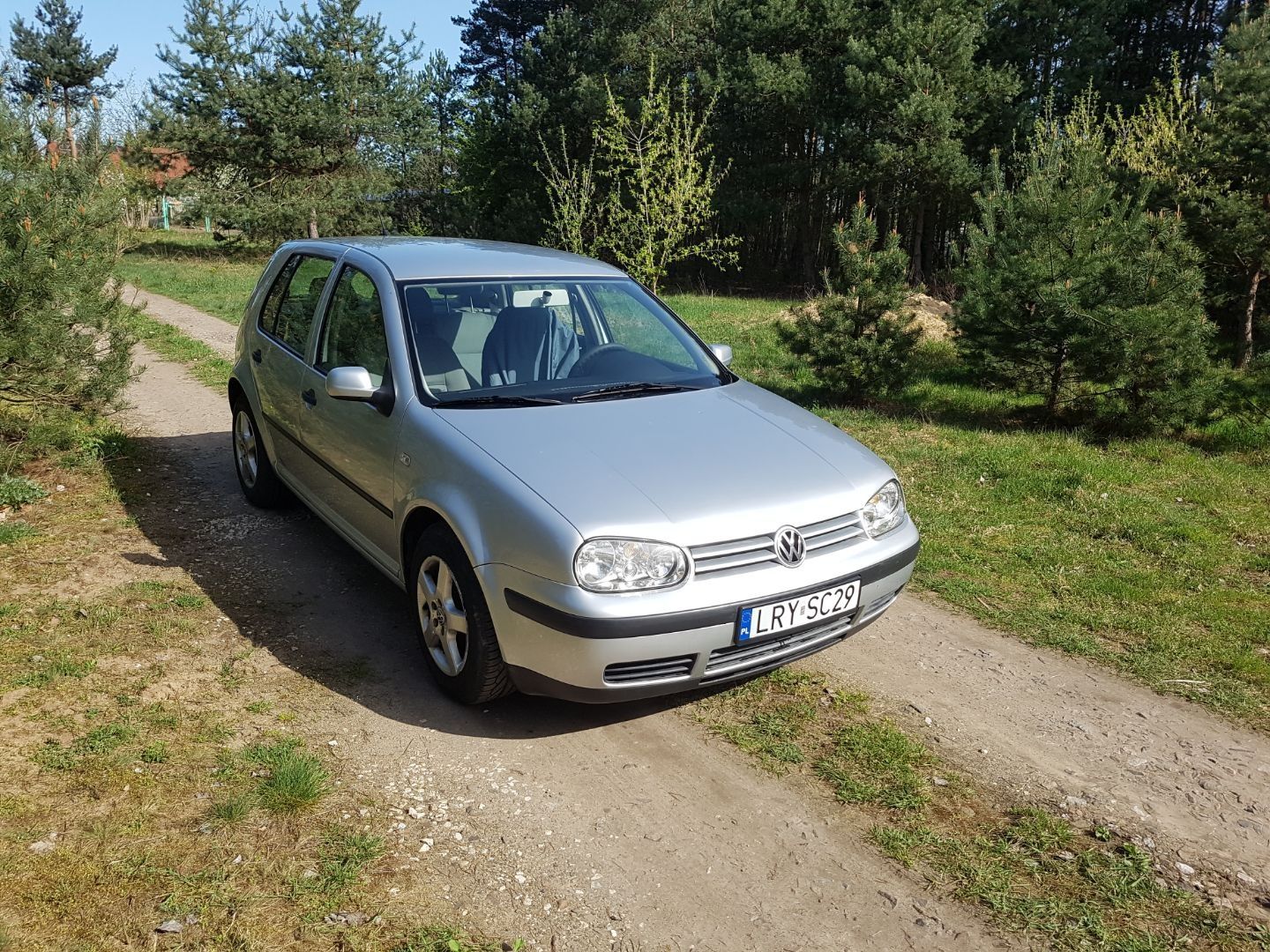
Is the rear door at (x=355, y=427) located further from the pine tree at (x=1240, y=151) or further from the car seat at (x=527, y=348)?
the pine tree at (x=1240, y=151)

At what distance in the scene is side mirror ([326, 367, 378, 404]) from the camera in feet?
14.0

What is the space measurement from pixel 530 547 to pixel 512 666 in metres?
0.50

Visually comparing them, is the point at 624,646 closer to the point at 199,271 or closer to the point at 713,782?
the point at 713,782

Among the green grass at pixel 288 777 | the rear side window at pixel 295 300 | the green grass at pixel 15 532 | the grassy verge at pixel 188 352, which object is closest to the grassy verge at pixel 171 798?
the green grass at pixel 288 777

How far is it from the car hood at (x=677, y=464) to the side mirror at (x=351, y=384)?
419mm

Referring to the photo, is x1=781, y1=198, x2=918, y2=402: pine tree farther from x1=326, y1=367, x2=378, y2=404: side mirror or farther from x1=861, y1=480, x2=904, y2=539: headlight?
x1=326, y1=367, x2=378, y2=404: side mirror

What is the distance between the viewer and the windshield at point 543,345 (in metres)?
4.39

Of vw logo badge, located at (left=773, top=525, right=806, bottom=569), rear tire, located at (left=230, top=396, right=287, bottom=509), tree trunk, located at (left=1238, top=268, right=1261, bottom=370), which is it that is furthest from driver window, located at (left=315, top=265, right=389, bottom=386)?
tree trunk, located at (left=1238, top=268, right=1261, bottom=370)

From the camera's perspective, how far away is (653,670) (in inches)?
137

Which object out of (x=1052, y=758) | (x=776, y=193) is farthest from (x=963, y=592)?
Result: (x=776, y=193)

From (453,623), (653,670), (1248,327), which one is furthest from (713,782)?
(1248,327)

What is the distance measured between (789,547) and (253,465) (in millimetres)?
4226

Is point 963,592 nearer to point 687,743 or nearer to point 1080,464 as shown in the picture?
point 687,743

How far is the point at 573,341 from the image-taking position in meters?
4.80
